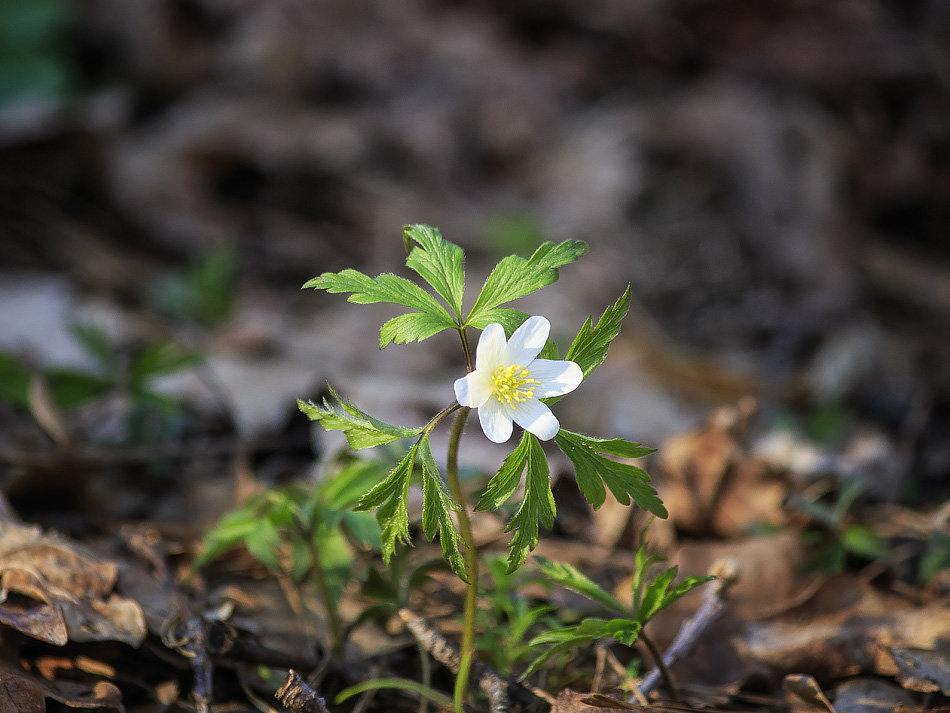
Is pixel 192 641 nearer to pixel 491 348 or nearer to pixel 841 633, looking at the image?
pixel 491 348

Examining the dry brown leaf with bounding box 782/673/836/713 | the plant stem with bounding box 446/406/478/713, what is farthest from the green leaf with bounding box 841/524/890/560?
the plant stem with bounding box 446/406/478/713

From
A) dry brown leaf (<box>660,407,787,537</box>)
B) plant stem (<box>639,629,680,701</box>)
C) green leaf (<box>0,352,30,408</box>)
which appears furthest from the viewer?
green leaf (<box>0,352,30,408</box>)

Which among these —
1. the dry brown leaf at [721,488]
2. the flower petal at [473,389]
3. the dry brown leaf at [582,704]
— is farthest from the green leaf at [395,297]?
the dry brown leaf at [721,488]

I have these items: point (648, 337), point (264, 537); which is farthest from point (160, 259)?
point (264, 537)

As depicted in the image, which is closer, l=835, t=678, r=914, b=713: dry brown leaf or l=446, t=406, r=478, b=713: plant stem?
l=446, t=406, r=478, b=713: plant stem

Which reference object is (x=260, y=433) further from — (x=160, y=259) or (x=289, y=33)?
(x=289, y=33)

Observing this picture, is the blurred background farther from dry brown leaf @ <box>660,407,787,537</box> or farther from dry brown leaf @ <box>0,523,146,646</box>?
dry brown leaf @ <box>0,523,146,646</box>

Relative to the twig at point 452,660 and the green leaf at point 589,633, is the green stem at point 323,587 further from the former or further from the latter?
the green leaf at point 589,633
